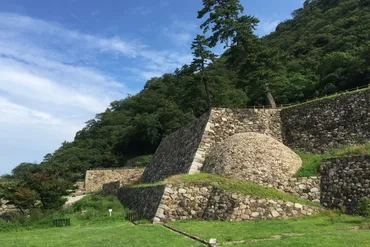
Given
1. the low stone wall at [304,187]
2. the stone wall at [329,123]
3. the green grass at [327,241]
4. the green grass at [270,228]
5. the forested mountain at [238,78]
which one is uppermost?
the forested mountain at [238,78]

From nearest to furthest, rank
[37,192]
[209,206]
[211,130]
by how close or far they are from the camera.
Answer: [209,206] → [211,130] → [37,192]

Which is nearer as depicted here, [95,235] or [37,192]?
[95,235]

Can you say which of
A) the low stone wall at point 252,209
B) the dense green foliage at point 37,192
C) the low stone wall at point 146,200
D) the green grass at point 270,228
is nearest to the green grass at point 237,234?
the green grass at point 270,228

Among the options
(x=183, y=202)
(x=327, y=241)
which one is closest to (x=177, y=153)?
(x=183, y=202)

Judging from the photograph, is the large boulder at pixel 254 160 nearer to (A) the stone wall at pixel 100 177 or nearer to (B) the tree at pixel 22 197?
(B) the tree at pixel 22 197

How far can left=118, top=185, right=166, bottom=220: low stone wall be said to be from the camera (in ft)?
50.8

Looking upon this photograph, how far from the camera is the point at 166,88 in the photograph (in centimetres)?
7162

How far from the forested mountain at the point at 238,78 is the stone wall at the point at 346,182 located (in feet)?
38.4

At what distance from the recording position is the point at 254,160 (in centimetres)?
1677

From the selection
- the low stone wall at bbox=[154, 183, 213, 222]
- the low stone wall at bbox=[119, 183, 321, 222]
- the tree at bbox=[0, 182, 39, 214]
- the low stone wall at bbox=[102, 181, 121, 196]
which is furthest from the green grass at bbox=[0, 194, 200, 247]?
the low stone wall at bbox=[102, 181, 121, 196]

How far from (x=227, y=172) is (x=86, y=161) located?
4661 cm

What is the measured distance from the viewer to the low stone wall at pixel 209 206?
13656mm

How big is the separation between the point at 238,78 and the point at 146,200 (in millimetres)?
18213

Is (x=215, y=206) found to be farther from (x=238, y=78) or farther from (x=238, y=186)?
(x=238, y=78)
